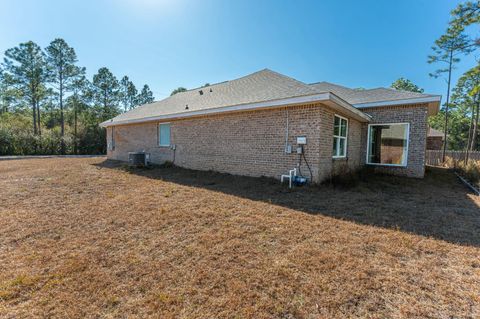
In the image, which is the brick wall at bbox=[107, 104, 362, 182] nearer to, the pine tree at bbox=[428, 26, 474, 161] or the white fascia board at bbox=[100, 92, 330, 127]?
the white fascia board at bbox=[100, 92, 330, 127]

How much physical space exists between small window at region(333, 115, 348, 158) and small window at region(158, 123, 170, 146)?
308 inches

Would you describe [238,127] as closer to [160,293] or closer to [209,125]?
[209,125]

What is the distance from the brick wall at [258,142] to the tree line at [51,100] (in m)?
20.0

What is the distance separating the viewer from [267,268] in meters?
2.52

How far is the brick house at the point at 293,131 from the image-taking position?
21.8ft

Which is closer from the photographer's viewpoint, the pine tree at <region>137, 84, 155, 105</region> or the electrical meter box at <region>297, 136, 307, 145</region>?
the electrical meter box at <region>297, 136, 307, 145</region>

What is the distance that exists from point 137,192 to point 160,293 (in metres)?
4.44

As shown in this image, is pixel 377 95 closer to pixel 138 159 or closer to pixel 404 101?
pixel 404 101

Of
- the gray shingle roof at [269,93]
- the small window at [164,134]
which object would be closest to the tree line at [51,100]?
the gray shingle roof at [269,93]

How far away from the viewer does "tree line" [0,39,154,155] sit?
22.7 m

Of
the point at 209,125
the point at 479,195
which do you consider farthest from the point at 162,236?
the point at 479,195

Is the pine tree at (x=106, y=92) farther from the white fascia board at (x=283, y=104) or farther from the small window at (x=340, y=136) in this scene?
the small window at (x=340, y=136)

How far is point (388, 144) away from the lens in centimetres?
947

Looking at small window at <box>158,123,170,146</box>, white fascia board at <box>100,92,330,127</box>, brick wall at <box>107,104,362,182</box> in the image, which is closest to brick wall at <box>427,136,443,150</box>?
brick wall at <box>107,104,362,182</box>
